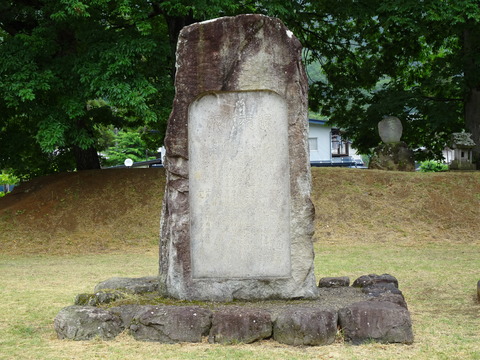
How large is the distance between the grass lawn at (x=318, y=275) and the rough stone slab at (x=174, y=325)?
0.37ft

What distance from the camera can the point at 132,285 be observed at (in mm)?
8000

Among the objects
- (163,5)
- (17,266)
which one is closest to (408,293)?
(17,266)

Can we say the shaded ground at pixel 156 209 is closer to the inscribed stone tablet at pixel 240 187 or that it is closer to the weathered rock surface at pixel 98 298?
the weathered rock surface at pixel 98 298

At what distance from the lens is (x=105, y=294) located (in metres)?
7.42

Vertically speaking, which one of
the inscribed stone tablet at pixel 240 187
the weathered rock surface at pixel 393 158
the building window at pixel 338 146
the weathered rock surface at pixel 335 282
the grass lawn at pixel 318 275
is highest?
the building window at pixel 338 146

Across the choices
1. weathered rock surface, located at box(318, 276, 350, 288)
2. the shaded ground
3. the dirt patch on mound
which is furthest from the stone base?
the dirt patch on mound

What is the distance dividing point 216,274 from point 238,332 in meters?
1.16

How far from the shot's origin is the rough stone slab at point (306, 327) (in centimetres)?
635

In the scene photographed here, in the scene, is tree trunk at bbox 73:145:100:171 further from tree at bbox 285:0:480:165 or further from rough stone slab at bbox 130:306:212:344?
rough stone slab at bbox 130:306:212:344

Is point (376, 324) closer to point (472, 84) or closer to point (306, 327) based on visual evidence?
point (306, 327)

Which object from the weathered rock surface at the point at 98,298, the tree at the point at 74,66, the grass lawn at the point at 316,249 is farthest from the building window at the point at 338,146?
the weathered rock surface at the point at 98,298

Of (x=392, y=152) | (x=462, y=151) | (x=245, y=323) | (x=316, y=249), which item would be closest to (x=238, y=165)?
(x=245, y=323)

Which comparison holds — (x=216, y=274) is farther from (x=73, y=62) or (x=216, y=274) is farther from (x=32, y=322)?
(x=73, y=62)

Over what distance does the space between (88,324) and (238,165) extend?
2.30 meters
